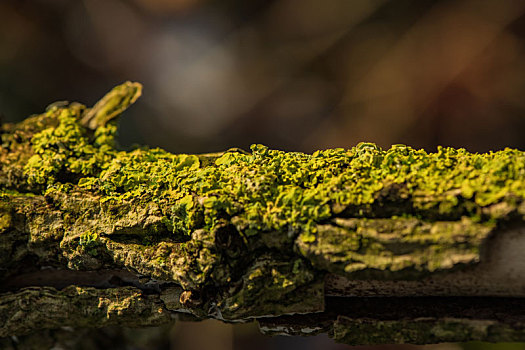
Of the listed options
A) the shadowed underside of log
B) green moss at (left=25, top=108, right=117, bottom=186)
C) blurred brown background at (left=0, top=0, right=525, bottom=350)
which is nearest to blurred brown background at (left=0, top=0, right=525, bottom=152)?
blurred brown background at (left=0, top=0, right=525, bottom=350)

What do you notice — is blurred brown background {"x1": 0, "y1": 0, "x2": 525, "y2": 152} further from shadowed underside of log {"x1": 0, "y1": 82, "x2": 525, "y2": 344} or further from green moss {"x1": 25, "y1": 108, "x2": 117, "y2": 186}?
shadowed underside of log {"x1": 0, "y1": 82, "x2": 525, "y2": 344}

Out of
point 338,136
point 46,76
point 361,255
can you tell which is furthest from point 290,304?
point 46,76

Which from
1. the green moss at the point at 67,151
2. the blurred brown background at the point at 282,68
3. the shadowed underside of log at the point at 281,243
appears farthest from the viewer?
the blurred brown background at the point at 282,68

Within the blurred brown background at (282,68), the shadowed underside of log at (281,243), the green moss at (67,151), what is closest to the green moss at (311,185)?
the shadowed underside of log at (281,243)

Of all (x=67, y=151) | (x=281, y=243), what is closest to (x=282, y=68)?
(x=67, y=151)

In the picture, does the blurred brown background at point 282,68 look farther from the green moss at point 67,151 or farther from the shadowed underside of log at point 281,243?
the shadowed underside of log at point 281,243

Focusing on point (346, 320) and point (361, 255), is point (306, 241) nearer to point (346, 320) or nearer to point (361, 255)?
point (361, 255)
